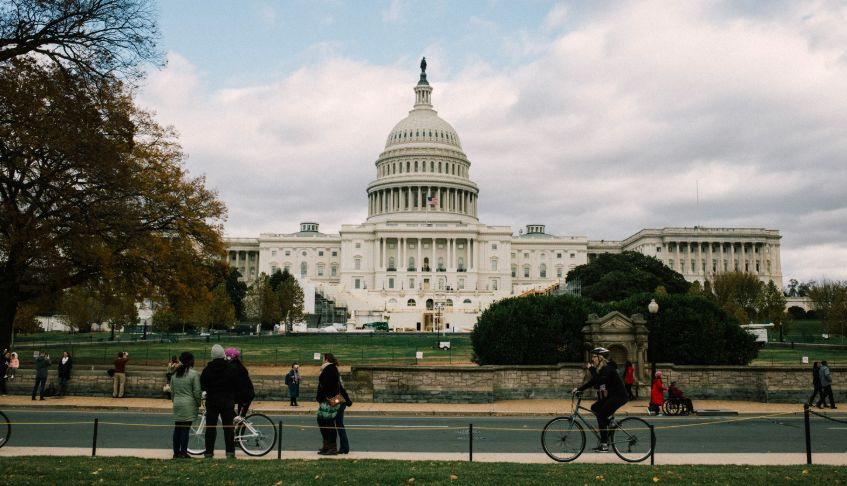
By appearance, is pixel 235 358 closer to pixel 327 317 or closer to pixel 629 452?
pixel 629 452

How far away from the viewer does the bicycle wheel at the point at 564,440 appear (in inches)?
546

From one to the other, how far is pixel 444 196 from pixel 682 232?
48.1m

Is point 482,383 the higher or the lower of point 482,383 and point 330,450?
the higher

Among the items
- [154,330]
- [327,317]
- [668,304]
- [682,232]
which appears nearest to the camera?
[668,304]

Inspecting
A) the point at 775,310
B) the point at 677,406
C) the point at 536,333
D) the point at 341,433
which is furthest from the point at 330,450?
the point at 775,310

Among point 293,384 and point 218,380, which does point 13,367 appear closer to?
point 293,384

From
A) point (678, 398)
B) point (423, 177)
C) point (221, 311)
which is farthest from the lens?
point (423, 177)

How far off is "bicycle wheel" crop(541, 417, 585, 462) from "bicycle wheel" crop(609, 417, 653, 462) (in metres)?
0.73

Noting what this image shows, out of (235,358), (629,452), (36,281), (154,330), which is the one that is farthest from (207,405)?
(154,330)

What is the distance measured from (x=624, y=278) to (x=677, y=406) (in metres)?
72.5

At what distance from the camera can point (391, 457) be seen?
1425 centimetres

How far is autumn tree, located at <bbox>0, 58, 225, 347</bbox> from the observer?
26.4m

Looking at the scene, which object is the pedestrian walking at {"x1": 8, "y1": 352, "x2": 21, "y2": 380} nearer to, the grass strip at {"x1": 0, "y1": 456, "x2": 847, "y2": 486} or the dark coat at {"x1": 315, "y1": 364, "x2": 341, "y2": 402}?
the grass strip at {"x1": 0, "y1": 456, "x2": 847, "y2": 486}

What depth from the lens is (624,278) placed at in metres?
94.3
